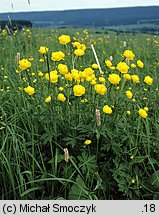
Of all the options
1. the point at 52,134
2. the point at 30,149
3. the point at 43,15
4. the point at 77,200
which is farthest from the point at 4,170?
the point at 43,15

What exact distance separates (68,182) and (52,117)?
0.39m

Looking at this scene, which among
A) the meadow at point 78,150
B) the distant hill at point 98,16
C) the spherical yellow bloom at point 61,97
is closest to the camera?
the meadow at point 78,150

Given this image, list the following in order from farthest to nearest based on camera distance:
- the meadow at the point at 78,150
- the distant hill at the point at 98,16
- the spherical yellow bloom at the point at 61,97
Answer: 1. the distant hill at the point at 98,16
2. the spherical yellow bloom at the point at 61,97
3. the meadow at the point at 78,150

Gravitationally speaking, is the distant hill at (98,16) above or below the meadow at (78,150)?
below

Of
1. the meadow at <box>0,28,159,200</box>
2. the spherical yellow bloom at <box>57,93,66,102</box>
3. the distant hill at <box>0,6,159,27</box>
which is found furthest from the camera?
the distant hill at <box>0,6,159,27</box>

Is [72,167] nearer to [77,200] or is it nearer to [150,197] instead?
[77,200]

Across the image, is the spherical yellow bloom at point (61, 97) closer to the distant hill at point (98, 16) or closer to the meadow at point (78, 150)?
the meadow at point (78, 150)

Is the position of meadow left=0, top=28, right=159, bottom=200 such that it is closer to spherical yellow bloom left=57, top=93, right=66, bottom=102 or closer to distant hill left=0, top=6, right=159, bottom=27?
spherical yellow bloom left=57, top=93, right=66, bottom=102

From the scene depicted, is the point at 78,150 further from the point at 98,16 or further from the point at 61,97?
the point at 98,16

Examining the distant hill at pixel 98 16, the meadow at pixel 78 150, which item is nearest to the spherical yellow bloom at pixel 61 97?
the meadow at pixel 78 150

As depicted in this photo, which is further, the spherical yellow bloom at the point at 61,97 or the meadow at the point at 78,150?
the spherical yellow bloom at the point at 61,97

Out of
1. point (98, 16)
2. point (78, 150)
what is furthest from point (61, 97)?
point (98, 16)

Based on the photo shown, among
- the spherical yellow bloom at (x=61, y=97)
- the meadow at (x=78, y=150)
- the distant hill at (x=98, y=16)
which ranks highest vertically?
the spherical yellow bloom at (x=61, y=97)

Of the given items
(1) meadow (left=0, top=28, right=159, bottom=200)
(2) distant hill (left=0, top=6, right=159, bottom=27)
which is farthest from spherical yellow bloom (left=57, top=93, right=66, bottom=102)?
(2) distant hill (left=0, top=6, right=159, bottom=27)
